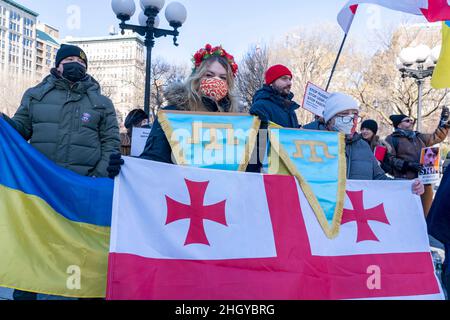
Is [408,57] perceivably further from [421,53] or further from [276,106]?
[276,106]

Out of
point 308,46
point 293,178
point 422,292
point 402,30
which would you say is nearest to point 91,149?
point 293,178

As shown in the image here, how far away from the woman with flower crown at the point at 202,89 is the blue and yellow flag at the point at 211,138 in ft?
0.29

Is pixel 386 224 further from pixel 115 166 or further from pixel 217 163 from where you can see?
pixel 115 166

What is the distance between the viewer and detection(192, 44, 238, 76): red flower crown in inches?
116

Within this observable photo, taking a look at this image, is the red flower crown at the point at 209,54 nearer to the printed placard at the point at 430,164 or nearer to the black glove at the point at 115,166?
the black glove at the point at 115,166

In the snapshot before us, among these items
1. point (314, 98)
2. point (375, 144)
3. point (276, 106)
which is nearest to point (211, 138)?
point (276, 106)

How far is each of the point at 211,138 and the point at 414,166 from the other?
385 centimetres

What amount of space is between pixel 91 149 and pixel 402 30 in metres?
24.2

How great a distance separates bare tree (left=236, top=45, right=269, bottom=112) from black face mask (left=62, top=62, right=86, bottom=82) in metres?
20.5

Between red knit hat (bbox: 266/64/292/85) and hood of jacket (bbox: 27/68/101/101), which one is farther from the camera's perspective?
red knit hat (bbox: 266/64/292/85)

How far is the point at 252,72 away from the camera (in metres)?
24.5

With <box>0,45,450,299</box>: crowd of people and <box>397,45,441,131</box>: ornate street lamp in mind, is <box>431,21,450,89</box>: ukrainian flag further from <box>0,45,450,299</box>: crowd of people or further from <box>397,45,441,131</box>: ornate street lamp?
<box>397,45,441,131</box>: ornate street lamp

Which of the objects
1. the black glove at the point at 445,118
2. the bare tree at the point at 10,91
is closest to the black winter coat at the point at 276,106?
the black glove at the point at 445,118

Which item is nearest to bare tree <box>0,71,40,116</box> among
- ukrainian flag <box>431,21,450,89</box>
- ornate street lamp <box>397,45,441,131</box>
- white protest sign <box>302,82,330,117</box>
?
ornate street lamp <box>397,45,441,131</box>
